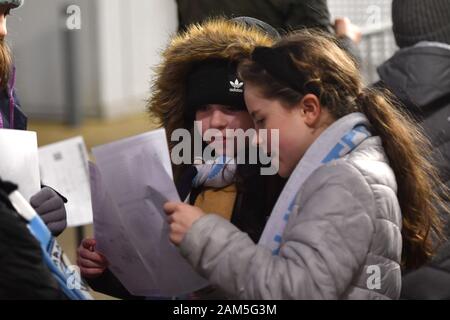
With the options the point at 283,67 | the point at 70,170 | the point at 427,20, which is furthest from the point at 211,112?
the point at 70,170

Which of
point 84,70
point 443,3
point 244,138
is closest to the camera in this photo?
point 244,138

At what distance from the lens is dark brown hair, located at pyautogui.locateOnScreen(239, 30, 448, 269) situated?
7.18ft

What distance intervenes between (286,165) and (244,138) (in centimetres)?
36

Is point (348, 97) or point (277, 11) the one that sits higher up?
point (277, 11)

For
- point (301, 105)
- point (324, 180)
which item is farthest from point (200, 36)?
point (324, 180)

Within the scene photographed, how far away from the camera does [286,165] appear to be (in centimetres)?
222

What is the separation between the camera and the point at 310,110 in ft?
7.15

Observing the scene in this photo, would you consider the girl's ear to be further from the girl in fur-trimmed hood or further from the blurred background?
the blurred background

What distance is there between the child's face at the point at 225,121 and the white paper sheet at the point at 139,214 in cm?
45

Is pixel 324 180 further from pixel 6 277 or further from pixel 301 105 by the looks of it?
pixel 6 277

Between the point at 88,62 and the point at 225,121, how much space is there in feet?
23.9
